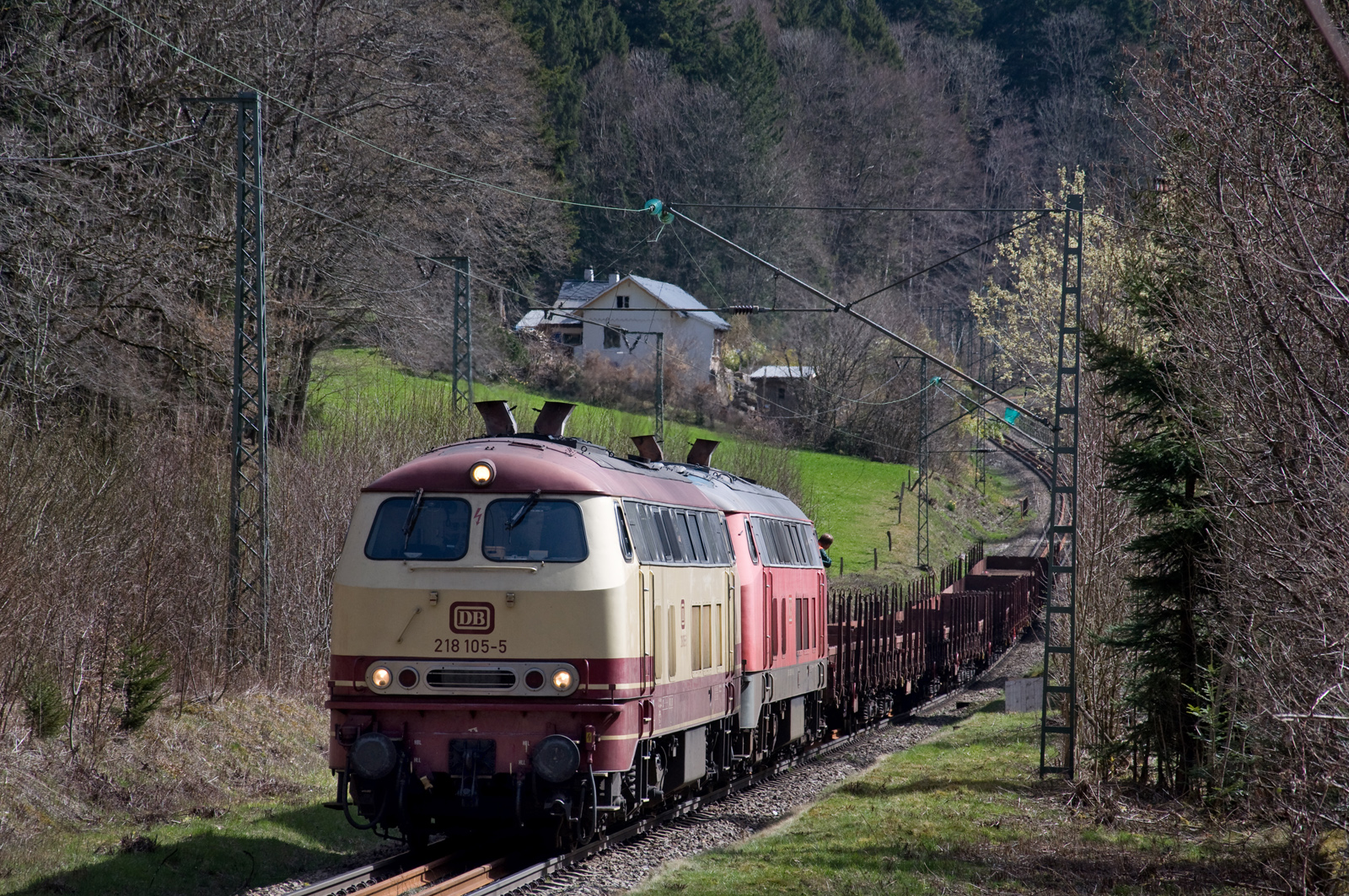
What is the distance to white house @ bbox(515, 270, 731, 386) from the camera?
65.4 m

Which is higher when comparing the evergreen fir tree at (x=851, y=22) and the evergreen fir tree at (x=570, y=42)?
the evergreen fir tree at (x=851, y=22)

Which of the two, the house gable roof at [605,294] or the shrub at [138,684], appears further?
the house gable roof at [605,294]

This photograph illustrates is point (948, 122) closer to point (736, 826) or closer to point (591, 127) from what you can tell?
point (591, 127)

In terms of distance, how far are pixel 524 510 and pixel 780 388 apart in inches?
2381

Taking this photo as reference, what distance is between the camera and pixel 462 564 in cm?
1042

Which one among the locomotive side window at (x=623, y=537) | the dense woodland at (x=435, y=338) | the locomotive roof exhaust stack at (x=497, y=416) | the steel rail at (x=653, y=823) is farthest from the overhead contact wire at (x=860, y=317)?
the steel rail at (x=653, y=823)

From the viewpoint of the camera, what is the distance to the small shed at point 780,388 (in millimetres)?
66125

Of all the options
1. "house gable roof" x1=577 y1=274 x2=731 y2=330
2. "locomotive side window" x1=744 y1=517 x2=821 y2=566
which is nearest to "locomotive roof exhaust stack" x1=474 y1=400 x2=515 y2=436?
"locomotive side window" x1=744 y1=517 x2=821 y2=566

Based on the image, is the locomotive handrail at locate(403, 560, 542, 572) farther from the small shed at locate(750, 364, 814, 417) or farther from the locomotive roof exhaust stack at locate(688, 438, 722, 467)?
the small shed at locate(750, 364, 814, 417)

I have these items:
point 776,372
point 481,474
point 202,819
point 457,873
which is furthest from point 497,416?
point 776,372

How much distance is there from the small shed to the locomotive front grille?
179 ft

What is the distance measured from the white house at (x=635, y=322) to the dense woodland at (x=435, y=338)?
9171 millimetres

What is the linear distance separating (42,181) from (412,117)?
11011 mm

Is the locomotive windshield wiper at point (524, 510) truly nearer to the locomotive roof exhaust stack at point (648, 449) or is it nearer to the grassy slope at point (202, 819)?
the grassy slope at point (202, 819)
